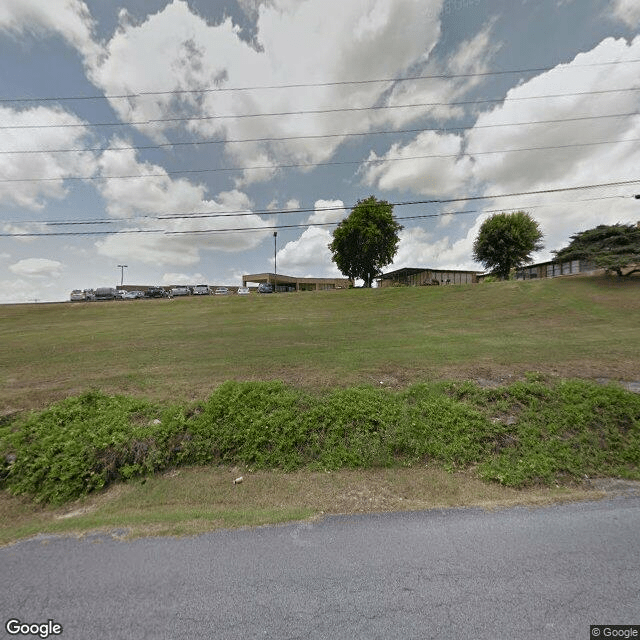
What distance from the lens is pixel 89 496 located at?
4.09m

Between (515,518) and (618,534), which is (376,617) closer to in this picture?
(515,518)

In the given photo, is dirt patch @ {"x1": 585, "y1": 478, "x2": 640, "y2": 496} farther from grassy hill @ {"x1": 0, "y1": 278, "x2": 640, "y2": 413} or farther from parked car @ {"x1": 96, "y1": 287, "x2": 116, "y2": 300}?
parked car @ {"x1": 96, "y1": 287, "x2": 116, "y2": 300}

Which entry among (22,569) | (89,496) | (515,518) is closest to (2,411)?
(89,496)

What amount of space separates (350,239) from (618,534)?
127 ft

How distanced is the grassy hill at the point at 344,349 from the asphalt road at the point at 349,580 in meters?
3.48

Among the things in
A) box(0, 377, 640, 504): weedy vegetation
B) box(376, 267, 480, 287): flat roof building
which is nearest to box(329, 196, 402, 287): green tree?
box(376, 267, 480, 287): flat roof building

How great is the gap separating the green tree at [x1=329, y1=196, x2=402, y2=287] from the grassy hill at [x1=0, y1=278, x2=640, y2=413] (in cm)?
1987

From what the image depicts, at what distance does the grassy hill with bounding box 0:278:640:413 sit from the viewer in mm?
6879

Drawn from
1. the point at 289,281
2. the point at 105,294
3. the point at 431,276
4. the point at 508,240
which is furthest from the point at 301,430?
the point at 289,281

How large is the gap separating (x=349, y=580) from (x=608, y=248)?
30317 millimetres

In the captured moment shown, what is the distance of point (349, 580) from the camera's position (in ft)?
7.93

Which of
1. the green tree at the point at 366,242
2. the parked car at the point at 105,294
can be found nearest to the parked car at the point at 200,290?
the parked car at the point at 105,294

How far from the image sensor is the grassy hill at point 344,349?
6879 mm

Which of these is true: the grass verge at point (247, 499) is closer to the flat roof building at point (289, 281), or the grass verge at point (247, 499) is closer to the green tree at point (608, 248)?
the green tree at point (608, 248)
